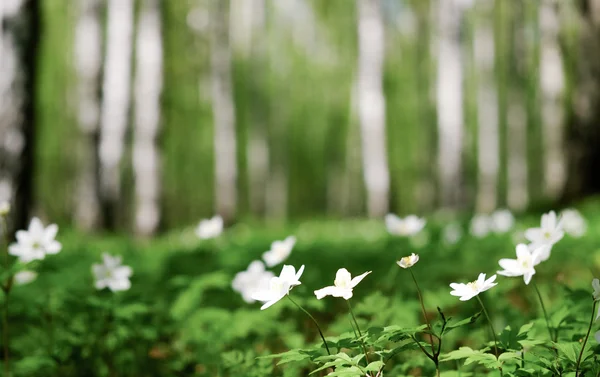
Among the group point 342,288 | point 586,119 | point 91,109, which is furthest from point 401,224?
point 91,109

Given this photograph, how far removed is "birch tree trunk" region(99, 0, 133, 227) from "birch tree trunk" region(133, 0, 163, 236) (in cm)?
42

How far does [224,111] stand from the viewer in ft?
39.4

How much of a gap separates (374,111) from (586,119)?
11.6 feet

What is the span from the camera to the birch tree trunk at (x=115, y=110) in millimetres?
8789

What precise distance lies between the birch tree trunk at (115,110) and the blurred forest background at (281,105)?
0.03m

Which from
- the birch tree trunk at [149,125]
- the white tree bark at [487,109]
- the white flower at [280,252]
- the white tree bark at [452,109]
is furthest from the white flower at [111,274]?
the white tree bark at [487,109]

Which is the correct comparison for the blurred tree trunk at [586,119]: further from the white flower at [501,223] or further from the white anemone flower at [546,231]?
the white anemone flower at [546,231]

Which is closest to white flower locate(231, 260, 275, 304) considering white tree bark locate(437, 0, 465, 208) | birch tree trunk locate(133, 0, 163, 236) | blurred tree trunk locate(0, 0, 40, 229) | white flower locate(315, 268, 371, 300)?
white flower locate(315, 268, 371, 300)

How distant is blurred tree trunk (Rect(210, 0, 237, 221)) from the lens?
11879 mm

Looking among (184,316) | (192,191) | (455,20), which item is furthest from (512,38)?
(192,191)

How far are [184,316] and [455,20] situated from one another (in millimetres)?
10274

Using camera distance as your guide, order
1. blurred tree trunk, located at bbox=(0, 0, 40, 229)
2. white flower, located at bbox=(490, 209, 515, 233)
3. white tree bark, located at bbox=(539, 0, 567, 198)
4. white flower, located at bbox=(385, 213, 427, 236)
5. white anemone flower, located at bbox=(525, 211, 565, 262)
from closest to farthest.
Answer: white anemone flower, located at bbox=(525, 211, 565, 262) < white flower, located at bbox=(385, 213, 427, 236) < blurred tree trunk, located at bbox=(0, 0, 40, 229) < white flower, located at bbox=(490, 209, 515, 233) < white tree bark, located at bbox=(539, 0, 567, 198)

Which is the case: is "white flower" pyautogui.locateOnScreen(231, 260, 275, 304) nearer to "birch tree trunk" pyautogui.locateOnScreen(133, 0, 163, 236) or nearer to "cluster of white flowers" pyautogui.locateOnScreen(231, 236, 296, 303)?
"cluster of white flowers" pyautogui.locateOnScreen(231, 236, 296, 303)

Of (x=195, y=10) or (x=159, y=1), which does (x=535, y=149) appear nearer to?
(x=195, y=10)
